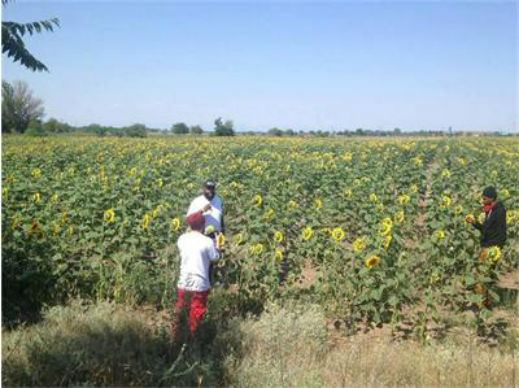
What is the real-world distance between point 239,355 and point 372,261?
6.03 ft

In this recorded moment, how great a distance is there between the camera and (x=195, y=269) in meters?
4.54

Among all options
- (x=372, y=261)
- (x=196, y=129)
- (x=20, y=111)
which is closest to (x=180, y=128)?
(x=196, y=129)

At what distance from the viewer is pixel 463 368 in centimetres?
415

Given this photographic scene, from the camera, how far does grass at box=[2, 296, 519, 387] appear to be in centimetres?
394

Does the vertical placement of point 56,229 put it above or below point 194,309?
above

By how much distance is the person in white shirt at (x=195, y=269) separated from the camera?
4531 mm

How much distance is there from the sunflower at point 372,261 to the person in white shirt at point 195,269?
175cm

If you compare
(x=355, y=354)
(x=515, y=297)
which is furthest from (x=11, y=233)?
(x=515, y=297)

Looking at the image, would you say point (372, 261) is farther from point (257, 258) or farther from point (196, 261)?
point (196, 261)

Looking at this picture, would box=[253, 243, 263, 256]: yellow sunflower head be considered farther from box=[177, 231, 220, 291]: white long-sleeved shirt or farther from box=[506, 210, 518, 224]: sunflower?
box=[506, 210, 518, 224]: sunflower

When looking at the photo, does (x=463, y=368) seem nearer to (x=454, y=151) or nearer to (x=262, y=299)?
(x=262, y=299)

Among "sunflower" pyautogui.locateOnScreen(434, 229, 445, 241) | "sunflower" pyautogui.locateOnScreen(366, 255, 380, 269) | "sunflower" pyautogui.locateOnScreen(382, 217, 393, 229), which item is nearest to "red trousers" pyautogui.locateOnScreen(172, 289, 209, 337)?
"sunflower" pyautogui.locateOnScreen(366, 255, 380, 269)

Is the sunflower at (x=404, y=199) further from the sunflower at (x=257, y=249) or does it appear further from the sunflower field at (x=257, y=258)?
the sunflower at (x=257, y=249)

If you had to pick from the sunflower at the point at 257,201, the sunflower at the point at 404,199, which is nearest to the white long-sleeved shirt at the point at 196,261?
the sunflower at the point at 257,201
